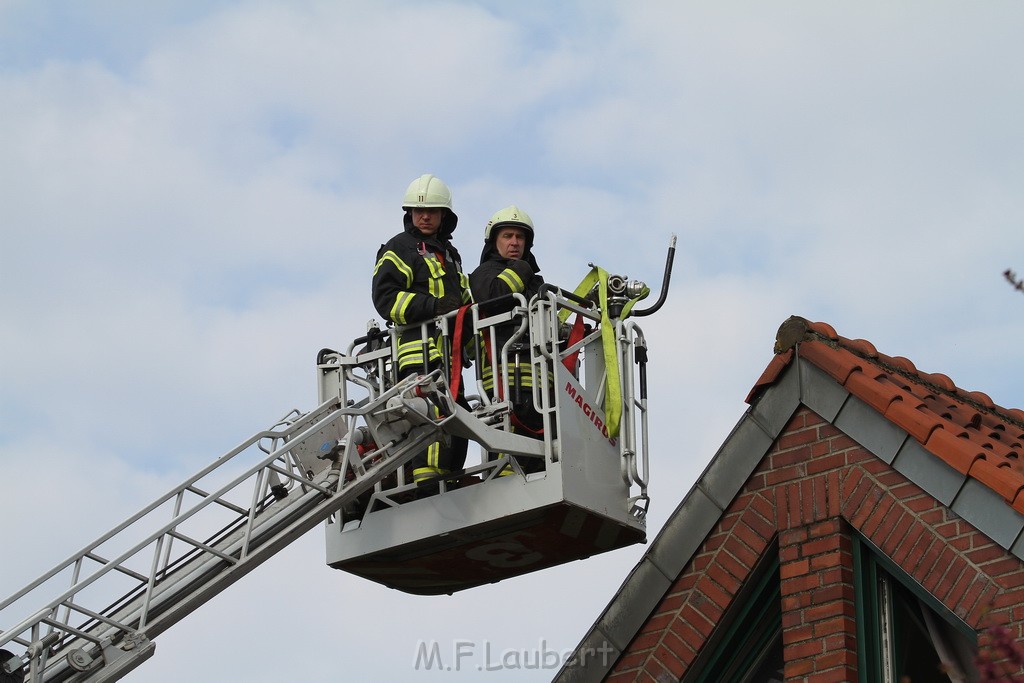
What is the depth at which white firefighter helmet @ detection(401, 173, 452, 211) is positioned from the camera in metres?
12.1

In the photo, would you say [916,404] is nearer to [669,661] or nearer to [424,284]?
[669,661]

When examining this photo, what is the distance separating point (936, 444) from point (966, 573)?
752 mm

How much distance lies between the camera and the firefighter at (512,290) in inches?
436

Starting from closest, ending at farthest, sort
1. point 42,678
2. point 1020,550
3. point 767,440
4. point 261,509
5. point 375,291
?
point 1020,550
point 42,678
point 767,440
point 261,509
point 375,291

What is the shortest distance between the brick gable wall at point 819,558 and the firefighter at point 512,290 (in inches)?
64.7

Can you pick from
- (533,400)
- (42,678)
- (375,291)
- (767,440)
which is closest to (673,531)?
(767,440)

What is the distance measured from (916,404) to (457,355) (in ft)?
10.6

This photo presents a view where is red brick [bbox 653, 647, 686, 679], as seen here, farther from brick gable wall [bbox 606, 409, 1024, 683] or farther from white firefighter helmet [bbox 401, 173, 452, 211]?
white firefighter helmet [bbox 401, 173, 452, 211]

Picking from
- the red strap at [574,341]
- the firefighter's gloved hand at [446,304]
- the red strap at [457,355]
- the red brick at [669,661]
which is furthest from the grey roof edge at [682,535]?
the firefighter's gloved hand at [446,304]

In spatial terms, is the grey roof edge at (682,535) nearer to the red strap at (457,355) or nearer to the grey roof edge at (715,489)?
the grey roof edge at (715,489)

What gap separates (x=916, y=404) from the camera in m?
9.52

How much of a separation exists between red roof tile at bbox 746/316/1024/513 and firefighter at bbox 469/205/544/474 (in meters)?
1.71

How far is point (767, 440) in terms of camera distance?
9875 millimetres

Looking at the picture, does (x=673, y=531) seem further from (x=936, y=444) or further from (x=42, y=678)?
(x=42, y=678)
